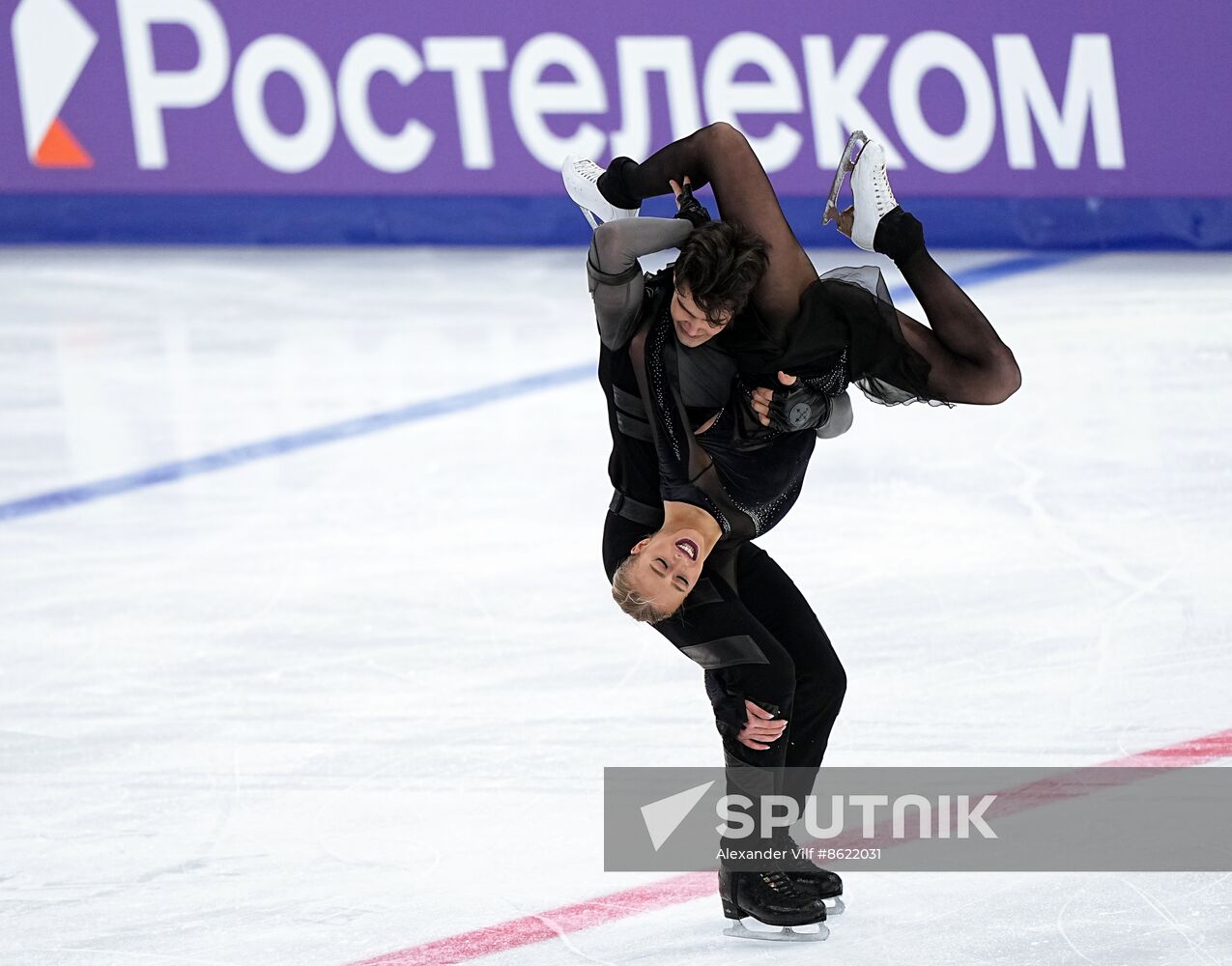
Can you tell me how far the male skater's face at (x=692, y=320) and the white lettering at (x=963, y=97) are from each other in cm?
680

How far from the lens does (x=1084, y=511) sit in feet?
18.8

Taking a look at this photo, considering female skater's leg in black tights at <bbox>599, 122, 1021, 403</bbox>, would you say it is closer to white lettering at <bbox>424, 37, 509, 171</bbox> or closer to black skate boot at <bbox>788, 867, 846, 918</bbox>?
black skate boot at <bbox>788, 867, 846, 918</bbox>

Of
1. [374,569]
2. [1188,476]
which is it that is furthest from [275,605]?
[1188,476]

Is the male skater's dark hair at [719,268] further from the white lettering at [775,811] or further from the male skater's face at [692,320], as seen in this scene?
the white lettering at [775,811]

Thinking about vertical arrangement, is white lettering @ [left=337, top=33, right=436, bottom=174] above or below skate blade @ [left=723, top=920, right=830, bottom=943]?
above

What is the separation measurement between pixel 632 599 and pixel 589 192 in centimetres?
78

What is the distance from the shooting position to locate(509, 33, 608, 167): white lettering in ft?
31.6

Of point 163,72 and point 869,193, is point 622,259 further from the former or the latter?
point 163,72

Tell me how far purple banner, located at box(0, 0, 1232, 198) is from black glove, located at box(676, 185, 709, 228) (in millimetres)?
6544

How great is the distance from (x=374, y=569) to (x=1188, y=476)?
2.70 metres

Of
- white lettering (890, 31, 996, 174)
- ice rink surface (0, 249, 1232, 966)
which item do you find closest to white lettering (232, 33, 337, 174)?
ice rink surface (0, 249, 1232, 966)

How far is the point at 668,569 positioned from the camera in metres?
2.95

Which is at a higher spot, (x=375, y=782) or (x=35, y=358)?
(x=35, y=358)

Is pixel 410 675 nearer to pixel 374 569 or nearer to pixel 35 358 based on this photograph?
pixel 374 569
